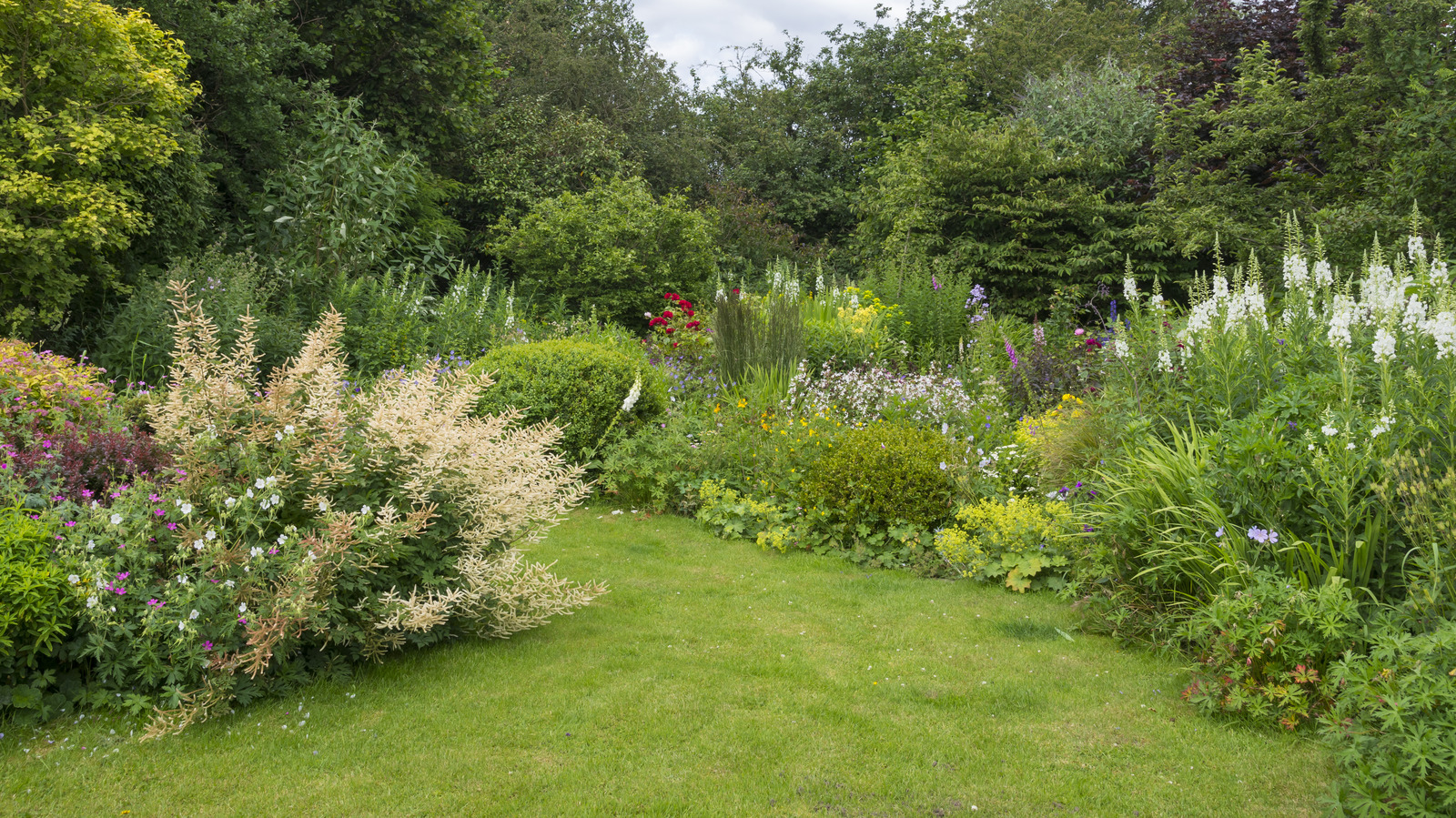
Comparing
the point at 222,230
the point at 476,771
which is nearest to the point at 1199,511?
the point at 476,771

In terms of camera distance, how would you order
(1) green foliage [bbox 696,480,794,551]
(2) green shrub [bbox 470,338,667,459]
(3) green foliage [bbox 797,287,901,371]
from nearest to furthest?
(1) green foliage [bbox 696,480,794,551] → (2) green shrub [bbox 470,338,667,459] → (3) green foliage [bbox 797,287,901,371]

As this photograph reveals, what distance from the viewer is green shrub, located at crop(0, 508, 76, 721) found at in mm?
3033

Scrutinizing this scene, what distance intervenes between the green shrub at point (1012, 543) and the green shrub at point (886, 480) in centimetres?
28

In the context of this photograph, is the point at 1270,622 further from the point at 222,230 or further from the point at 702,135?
the point at 702,135

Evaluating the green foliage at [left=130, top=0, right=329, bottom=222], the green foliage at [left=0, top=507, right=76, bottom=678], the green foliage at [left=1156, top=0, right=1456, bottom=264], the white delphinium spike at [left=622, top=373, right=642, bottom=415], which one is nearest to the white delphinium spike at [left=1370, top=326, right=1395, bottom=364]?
the green foliage at [left=1156, top=0, right=1456, bottom=264]

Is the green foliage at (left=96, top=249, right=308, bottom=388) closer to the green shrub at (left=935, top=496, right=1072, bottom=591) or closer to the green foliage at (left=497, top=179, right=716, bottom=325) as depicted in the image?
the green shrub at (left=935, top=496, right=1072, bottom=591)

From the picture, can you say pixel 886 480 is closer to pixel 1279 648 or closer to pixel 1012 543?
pixel 1012 543

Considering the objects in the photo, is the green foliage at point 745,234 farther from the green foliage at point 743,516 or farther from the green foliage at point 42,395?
the green foliage at point 42,395

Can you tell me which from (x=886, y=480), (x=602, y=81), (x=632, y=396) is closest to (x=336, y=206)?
(x=632, y=396)

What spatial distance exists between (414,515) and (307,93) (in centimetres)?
1060

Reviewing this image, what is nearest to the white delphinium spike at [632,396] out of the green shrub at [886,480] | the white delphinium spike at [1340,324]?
the green shrub at [886,480]

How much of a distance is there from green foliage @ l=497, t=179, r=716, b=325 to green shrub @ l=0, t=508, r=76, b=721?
1055cm

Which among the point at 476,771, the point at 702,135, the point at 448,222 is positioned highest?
the point at 702,135

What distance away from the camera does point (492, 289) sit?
1381 centimetres
